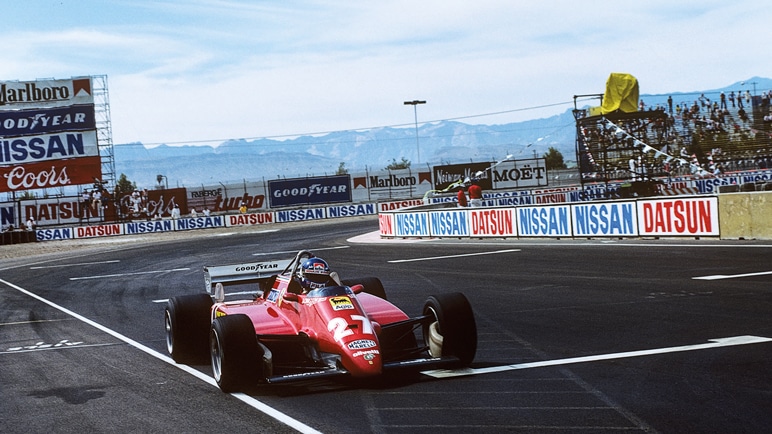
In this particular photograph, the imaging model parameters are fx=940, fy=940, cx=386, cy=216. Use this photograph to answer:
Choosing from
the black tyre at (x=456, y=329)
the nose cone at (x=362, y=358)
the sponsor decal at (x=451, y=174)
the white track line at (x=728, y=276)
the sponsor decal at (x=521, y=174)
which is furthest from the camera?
the sponsor decal at (x=521, y=174)

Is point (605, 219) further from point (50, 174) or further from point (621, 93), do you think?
point (50, 174)

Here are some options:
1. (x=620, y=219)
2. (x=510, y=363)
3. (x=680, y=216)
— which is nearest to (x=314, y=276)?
(x=510, y=363)

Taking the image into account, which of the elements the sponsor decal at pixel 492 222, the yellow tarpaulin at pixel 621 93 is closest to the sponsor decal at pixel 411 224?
the sponsor decal at pixel 492 222

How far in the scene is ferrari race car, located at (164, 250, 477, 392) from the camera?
28.9ft

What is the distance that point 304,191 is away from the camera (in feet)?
252

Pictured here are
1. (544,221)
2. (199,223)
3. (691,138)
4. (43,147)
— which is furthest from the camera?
(43,147)

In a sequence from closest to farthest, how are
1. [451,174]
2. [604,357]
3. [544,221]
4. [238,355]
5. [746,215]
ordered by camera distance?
[238,355] → [604,357] → [746,215] → [544,221] → [451,174]

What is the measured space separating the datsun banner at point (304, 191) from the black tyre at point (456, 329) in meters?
66.7

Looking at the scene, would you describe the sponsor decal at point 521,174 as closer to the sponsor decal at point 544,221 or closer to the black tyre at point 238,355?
the sponsor decal at point 544,221

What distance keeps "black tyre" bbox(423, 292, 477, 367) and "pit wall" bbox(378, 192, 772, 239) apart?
51.0 feet

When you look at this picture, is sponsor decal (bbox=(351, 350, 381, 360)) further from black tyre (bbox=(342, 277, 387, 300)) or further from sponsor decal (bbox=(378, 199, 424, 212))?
sponsor decal (bbox=(378, 199, 424, 212))

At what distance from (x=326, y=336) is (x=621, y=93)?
123ft

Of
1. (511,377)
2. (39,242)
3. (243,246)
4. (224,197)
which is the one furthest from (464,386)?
(224,197)

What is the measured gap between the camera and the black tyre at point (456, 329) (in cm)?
941
